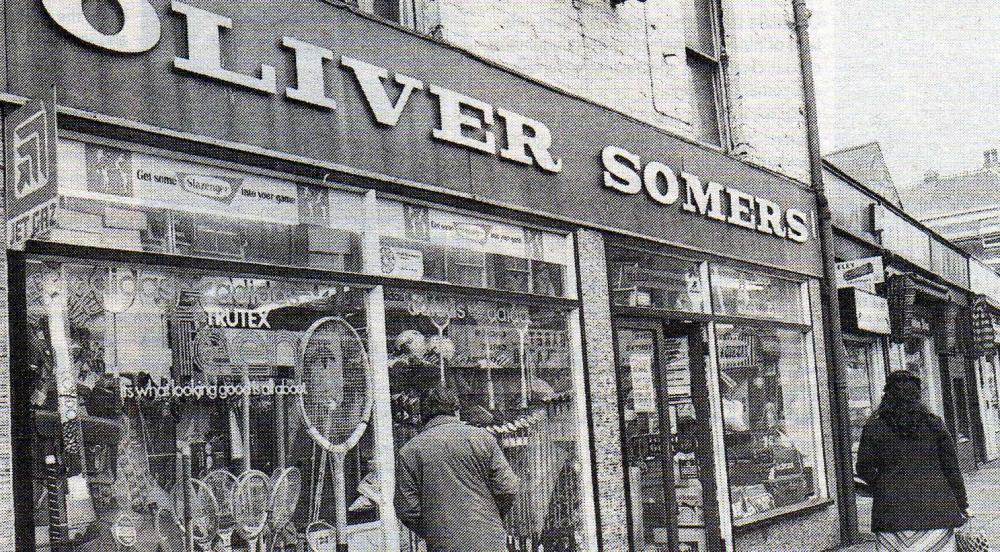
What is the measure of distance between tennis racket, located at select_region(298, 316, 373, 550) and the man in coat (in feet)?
1.48

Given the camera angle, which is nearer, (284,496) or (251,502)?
(251,502)

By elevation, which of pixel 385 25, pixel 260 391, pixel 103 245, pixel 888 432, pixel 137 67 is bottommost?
pixel 888 432

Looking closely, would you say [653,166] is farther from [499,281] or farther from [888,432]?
[888,432]

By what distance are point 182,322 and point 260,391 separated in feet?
1.94

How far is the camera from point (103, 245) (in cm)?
452

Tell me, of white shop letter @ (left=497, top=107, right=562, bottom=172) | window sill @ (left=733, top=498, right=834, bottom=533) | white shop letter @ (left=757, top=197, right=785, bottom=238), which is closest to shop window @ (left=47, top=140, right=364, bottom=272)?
white shop letter @ (left=497, top=107, right=562, bottom=172)

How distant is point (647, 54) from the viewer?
30.7 feet

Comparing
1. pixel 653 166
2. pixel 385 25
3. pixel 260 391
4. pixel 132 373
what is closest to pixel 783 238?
pixel 653 166

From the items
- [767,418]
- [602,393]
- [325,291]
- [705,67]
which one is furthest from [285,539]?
[705,67]

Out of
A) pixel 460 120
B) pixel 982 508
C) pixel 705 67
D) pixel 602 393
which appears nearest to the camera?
pixel 460 120

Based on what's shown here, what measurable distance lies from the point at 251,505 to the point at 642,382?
14.7ft

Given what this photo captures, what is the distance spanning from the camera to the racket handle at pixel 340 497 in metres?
5.48

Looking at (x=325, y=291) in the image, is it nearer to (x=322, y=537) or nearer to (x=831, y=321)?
(x=322, y=537)

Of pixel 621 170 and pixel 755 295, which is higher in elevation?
pixel 621 170
